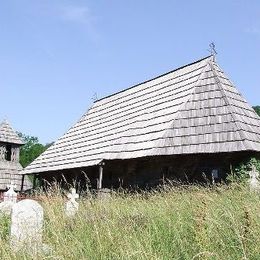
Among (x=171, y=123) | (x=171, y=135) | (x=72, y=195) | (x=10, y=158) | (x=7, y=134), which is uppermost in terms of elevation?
(x=7, y=134)

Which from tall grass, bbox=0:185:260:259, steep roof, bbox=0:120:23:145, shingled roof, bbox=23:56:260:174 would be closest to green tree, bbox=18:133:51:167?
steep roof, bbox=0:120:23:145

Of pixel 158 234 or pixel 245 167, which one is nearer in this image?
pixel 158 234

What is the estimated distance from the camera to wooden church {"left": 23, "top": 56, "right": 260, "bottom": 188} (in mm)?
14695

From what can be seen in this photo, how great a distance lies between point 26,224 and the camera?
5.70m

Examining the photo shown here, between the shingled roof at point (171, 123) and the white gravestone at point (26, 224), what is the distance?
347 inches

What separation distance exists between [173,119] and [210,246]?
11.6 m

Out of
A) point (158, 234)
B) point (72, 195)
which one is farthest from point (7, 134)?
point (158, 234)

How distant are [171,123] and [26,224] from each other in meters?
10.7

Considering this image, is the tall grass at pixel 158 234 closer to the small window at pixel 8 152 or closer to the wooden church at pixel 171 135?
the wooden church at pixel 171 135

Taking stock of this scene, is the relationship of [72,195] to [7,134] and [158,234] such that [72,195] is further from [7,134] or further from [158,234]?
[7,134]

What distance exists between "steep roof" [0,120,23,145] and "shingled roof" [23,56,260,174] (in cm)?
1018

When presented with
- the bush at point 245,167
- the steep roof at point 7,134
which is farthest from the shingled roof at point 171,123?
the steep roof at point 7,134

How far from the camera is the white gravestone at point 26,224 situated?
5.34 metres

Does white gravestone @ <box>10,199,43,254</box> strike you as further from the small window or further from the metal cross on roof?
the small window
